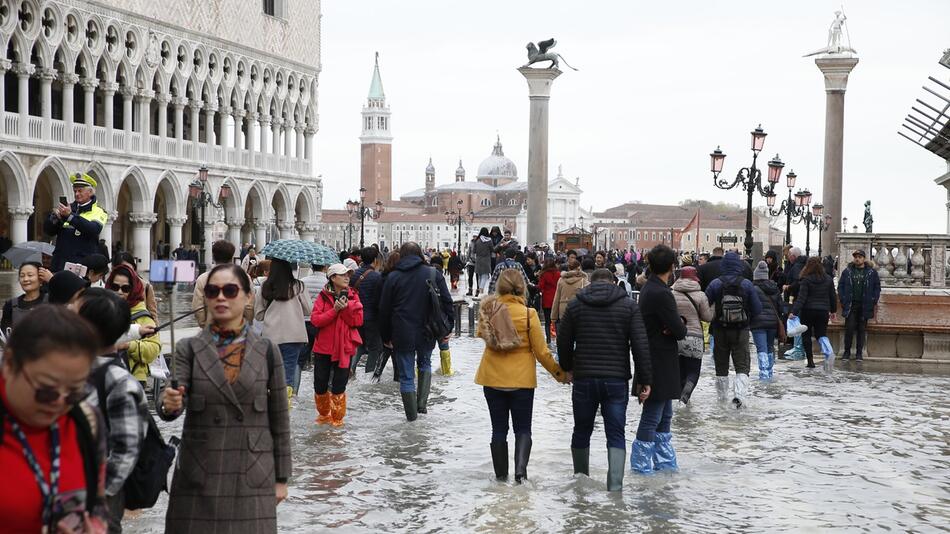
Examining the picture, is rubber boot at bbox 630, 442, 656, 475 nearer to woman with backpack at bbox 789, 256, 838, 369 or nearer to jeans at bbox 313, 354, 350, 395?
jeans at bbox 313, 354, 350, 395

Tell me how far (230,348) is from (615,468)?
3.57 metres

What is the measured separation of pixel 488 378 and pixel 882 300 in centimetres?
930

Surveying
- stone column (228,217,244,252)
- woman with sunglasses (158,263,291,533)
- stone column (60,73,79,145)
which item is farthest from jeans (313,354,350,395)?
stone column (228,217,244,252)

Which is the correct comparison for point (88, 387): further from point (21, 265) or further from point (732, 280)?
point (732, 280)

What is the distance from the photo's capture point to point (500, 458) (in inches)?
315

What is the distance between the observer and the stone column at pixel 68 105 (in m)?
35.7

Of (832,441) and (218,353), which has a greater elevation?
(218,353)

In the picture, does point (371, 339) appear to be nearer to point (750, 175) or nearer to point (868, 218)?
point (750, 175)

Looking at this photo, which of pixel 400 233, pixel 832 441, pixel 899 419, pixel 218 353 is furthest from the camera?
pixel 400 233

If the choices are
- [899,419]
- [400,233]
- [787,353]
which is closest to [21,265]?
[899,419]

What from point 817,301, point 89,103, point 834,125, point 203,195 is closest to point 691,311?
point 817,301

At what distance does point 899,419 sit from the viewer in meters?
10.9

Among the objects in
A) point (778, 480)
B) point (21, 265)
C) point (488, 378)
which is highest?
point (21, 265)

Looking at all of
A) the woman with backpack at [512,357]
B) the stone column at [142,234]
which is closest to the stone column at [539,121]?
the stone column at [142,234]
